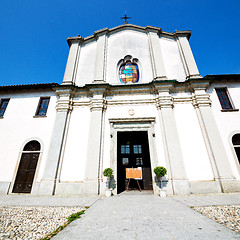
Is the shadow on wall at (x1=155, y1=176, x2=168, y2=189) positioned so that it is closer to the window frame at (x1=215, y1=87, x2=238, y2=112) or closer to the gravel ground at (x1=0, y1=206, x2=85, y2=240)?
the gravel ground at (x1=0, y1=206, x2=85, y2=240)

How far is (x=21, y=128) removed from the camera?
9.66m

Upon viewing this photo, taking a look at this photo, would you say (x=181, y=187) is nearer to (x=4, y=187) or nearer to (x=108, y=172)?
(x=108, y=172)

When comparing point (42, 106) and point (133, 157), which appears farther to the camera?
point (42, 106)

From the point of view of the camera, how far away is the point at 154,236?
8.14ft

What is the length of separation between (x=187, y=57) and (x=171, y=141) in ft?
27.3

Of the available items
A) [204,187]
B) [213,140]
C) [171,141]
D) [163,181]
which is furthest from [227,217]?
[213,140]

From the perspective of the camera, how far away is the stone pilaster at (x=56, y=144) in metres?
7.56

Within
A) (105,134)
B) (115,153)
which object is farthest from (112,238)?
(105,134)

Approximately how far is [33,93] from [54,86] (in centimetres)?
260

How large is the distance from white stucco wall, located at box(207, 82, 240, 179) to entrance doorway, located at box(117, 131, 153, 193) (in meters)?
5.38

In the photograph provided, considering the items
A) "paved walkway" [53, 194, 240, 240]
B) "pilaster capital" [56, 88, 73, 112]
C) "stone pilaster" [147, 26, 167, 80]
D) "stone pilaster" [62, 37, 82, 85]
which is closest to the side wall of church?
"pilaster capital" [56, 88, 73, 112]

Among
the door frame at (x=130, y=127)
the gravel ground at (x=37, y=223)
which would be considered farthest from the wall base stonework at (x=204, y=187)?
the gravel ground at (x=37, y=223)

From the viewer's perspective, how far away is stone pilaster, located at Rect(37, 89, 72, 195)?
24.8 feet

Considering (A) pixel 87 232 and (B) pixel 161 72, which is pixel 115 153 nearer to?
(A) pixel 87 232
